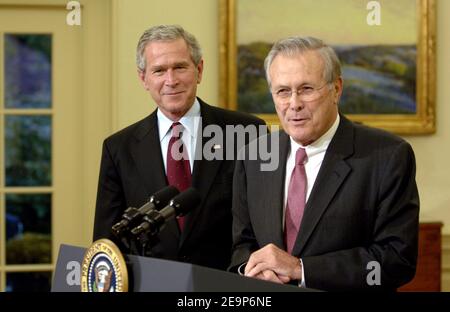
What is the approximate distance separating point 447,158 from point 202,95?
1.58 m

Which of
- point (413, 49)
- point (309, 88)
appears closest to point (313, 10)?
point (413, 49)

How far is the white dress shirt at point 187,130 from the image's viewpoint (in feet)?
9.61

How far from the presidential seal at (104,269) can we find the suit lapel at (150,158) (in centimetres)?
91

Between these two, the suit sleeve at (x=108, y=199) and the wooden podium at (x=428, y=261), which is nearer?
the suit sleeve at (x=108, y=199)

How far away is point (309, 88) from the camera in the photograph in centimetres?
232

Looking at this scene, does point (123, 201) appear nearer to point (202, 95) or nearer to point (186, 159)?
point (186, 159)

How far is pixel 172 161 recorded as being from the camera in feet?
9.56

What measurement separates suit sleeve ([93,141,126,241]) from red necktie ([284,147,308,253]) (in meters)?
0.77

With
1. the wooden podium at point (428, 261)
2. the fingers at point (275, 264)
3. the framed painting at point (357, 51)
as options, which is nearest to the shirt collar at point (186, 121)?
the fingers at point (275, 264)

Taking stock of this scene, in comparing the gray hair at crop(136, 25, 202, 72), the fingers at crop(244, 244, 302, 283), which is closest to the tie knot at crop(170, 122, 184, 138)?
the gray hair at crop(136, 25, 202, 72)

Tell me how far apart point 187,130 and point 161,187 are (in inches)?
9.0

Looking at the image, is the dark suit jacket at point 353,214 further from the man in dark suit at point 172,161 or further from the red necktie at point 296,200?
the man in dark suit at point 172,161

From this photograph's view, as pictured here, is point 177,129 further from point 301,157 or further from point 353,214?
point 353,214

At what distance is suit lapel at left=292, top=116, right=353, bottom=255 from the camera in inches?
91.1
